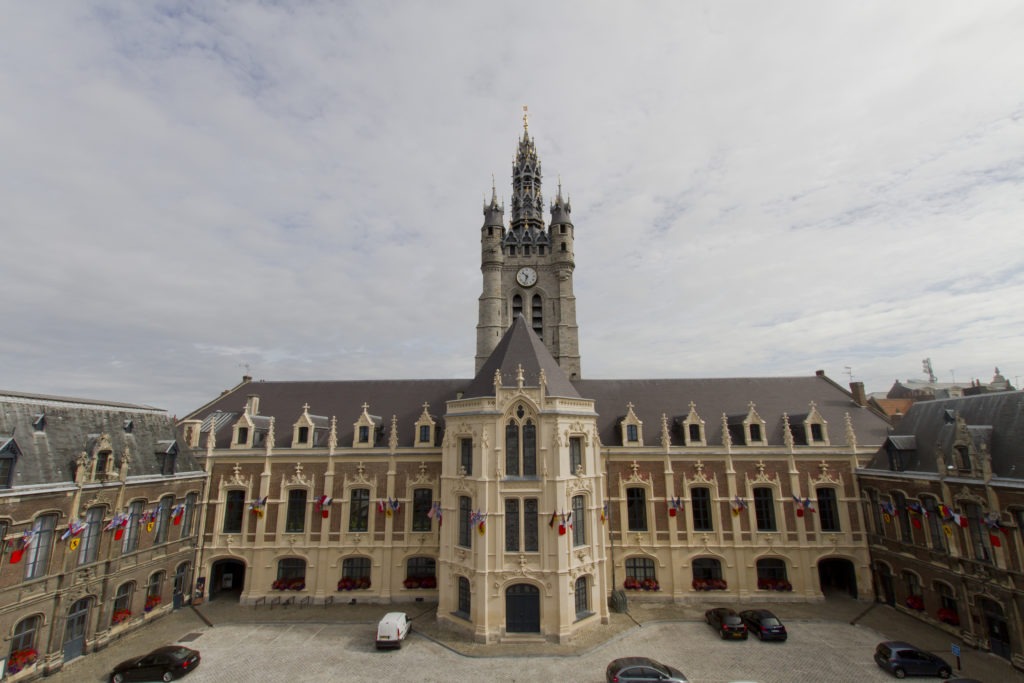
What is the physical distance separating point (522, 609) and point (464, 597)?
3716 mm

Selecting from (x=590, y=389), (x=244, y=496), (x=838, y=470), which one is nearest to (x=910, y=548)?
(x=838, y=470)

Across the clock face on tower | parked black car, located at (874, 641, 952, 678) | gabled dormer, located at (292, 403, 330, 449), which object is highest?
the clock face on tower

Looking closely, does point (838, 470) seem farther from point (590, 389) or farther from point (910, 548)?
point (590, 389)

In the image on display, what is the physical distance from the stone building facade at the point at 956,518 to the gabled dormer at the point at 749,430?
685 cm

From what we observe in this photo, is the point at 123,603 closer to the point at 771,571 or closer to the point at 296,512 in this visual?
the point at 296,512

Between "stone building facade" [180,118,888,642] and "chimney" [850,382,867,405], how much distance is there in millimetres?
1685

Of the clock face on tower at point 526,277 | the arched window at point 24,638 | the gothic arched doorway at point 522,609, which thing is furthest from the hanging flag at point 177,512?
the clock face on tower at point 526,277

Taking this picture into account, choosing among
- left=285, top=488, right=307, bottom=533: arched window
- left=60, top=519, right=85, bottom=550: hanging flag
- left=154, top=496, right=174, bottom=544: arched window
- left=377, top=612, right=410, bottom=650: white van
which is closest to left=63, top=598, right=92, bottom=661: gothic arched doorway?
left=60, top=519, right=85, bottom=550: hanging flag

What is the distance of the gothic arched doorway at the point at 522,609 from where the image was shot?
27047mm

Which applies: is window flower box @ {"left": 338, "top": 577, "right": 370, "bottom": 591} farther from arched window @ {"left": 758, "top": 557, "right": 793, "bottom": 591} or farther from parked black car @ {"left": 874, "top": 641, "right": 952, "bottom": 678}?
parked black car @ {"left": 874, "top": 641, "right": 952, "bottom": 678}

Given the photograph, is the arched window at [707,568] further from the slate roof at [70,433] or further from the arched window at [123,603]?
the slate roof at [70,433]

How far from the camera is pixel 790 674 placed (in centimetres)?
2281

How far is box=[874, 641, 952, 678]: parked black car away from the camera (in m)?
21.9

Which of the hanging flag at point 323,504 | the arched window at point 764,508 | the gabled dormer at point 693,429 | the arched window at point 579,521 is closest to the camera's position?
the arched window at point 579,521
